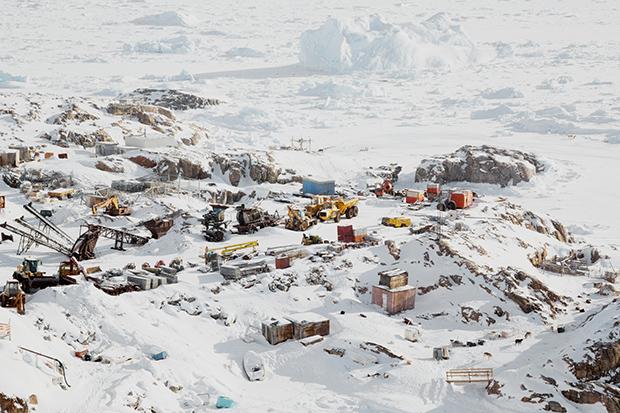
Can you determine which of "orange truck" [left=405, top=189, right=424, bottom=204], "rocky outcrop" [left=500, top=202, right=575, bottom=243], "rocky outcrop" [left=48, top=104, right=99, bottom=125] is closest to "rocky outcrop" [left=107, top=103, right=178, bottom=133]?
"rocky outcrop" [left=48, top=104, right=99, bottom=125]

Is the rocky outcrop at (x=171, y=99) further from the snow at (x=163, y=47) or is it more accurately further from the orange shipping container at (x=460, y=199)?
the orange shipping container at (x=460, y=199)

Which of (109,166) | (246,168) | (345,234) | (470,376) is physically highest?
(345,234)

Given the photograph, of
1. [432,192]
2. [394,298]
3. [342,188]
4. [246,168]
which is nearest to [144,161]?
[246,168]

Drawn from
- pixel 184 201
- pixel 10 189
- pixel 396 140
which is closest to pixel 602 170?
pixel 396 140

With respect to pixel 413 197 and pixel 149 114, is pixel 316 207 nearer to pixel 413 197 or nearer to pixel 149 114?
pixel 413 197

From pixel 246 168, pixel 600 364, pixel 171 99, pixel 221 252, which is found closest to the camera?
pixel 600 364

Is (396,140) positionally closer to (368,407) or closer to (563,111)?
(563,111)
